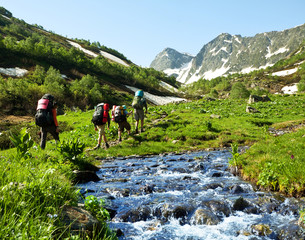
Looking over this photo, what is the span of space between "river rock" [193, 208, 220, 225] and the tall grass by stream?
2789mm

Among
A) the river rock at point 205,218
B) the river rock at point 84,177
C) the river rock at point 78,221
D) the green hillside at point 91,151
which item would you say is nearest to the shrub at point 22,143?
the green hillside at point 91,151

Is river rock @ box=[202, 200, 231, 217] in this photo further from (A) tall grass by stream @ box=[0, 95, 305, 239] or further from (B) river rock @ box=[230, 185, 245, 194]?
(A) tall grass by stream @ box=[0, 95, 305, 239]

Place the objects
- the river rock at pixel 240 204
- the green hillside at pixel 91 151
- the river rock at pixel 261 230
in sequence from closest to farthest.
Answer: the green hillside at pixel 91 151
the river rock at pixel 261 230
the river rock at pixel 240 204

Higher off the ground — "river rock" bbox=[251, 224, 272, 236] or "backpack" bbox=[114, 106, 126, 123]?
"backpack" bbox=[114, 106, 126, 123]

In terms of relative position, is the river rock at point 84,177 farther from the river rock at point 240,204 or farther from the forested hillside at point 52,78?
the forested hillside at point 52,78

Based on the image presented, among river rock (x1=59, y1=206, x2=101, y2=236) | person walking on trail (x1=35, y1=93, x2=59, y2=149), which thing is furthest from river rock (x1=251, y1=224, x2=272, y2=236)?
person walking on trail (x1=35, y1=93, x2=59, y2=149)

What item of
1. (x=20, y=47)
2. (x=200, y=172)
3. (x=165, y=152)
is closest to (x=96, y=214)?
(x=200, y=172)

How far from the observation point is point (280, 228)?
4.91 meters

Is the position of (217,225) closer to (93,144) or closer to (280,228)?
(280,228)

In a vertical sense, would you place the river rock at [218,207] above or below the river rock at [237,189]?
below

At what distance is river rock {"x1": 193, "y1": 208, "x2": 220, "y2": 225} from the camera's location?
5.33m

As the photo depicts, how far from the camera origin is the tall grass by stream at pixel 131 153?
3.03 meters

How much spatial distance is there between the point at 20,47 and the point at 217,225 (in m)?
102

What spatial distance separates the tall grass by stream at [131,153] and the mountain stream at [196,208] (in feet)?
2.30
